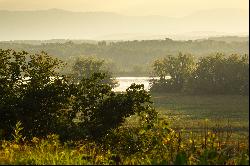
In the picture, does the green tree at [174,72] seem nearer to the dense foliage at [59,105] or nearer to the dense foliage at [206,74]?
the dense foliage at [206,74]

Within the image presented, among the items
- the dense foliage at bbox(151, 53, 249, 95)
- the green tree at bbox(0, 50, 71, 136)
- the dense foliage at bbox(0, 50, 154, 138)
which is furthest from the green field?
the green tree at bbox(0, 50, 71, 136)

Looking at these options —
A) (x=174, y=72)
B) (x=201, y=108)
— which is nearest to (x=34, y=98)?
(x=201, y=108)

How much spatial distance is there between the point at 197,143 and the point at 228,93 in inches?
4287

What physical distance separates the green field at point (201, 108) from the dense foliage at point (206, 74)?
3.63 m

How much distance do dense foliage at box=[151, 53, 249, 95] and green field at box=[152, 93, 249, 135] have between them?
11.9 ft

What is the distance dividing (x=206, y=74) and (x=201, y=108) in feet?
93.2

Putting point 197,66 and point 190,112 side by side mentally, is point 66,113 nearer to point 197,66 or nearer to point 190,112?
point 190,112

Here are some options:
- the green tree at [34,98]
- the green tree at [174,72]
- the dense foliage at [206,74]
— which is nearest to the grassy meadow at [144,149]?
the green tree at [34,98]

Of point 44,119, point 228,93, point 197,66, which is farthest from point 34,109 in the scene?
point 197,66

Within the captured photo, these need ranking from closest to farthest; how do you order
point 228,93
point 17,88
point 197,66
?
point 17,88
point 228,93
point 197,66

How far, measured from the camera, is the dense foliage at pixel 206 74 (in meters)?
116

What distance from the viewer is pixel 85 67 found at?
142375 millimetres

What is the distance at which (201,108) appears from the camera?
9762 centimetres

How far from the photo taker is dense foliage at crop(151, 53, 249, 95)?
116 meters
